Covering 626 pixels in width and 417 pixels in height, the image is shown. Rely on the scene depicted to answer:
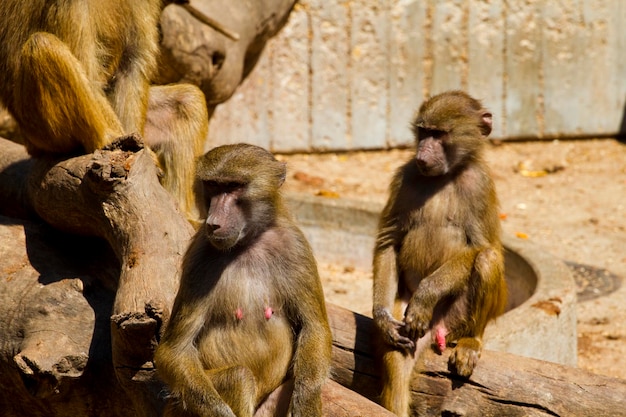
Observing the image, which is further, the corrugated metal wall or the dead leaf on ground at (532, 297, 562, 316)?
the corrugated metal wall

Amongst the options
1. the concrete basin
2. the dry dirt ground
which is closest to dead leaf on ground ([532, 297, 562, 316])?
the concrete basin

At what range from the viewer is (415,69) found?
10.9m

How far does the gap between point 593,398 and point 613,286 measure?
3.69m

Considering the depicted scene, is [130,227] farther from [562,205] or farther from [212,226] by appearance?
[562,205]

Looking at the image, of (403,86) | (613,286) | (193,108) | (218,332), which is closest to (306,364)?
(218,332)

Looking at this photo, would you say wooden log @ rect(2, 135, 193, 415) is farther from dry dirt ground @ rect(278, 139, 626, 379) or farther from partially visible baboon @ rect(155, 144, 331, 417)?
dry dirt ground @ rect(278, 139, 626, 379)

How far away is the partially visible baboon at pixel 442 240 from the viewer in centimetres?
512

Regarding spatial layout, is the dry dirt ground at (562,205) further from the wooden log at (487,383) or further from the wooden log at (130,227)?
the wooden log at (130,227)

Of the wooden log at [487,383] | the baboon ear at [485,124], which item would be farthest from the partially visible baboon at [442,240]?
the wooden log at [487,383]

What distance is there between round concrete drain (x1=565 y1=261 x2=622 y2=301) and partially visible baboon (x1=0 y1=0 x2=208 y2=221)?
3514mm

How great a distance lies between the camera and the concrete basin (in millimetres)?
5805

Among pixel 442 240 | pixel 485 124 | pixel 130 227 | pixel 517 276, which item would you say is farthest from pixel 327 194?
pixel 130 227

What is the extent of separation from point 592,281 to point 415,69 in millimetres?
3711

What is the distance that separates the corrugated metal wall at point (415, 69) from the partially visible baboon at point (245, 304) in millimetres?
6203
